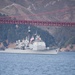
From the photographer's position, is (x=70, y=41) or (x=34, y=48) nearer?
(x=34, y=48)

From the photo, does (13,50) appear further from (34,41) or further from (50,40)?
(50,40)

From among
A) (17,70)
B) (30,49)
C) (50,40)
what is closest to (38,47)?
(30,49)

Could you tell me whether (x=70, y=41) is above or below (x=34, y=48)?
above

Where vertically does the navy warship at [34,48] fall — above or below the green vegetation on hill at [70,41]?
below

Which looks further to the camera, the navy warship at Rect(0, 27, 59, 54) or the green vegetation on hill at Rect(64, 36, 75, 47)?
the green vegetation on hill at Rect(64, 36, 75, 47)

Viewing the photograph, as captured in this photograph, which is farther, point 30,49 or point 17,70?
point 30,49

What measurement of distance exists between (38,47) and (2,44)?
27134 mm

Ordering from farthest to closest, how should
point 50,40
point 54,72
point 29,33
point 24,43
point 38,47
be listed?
point 50,40 → point 29,33 → point 24,43 → point 38,47 → point 54,72

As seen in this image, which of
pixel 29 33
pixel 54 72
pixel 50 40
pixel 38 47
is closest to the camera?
pixel 54 72

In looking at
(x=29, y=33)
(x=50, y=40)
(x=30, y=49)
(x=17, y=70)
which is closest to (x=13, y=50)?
(x=30, y=49)

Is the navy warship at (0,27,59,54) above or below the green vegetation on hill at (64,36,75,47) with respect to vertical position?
below

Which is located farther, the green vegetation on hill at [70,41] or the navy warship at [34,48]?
the green vegetation on hill at [70,41]

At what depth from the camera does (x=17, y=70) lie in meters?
48.2

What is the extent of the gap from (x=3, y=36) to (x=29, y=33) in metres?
7.97
